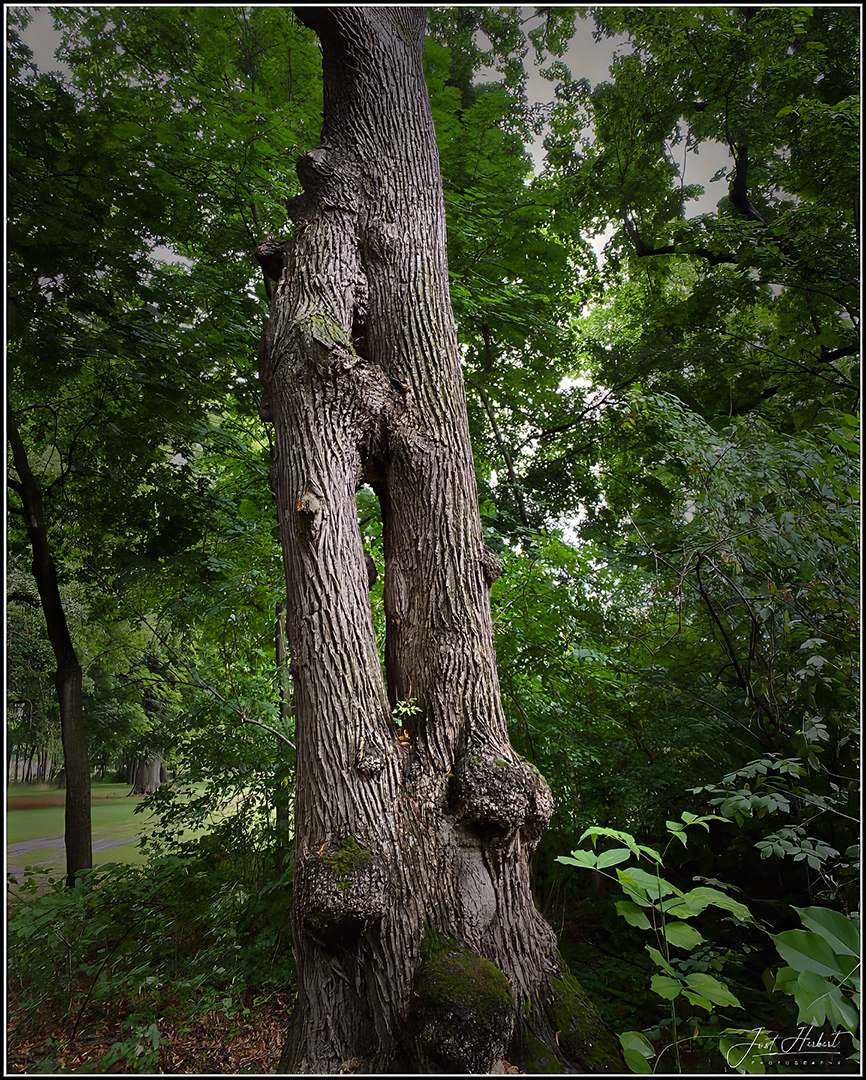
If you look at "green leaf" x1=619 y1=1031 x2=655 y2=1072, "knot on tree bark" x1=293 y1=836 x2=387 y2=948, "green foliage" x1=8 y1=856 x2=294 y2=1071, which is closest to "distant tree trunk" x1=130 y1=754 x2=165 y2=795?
"green foliage" x1=8 y1=856 x2=294 y2=1071

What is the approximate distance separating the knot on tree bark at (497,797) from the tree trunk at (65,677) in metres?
4.69

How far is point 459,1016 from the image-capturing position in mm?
1390

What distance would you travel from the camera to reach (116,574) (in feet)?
17.8

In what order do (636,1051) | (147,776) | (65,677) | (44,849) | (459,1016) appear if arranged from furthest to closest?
(147,776), (44,849), (65,677), (459,1016), (636,1051)

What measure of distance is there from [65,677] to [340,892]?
4703mm

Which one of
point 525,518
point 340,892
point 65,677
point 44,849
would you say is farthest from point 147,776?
point 340,892

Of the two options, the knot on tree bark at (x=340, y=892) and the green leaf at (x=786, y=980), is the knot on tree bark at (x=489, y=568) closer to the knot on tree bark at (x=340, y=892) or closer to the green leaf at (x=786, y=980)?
the knot on tree bark at (x=340, y=892)

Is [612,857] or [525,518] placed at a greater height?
[525,518]

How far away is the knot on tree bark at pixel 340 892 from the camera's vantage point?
1466 mm

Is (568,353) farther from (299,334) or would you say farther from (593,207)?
(299,334)

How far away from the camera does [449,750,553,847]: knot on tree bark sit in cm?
165

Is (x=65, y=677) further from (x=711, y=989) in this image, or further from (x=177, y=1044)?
(x=711, y=989)

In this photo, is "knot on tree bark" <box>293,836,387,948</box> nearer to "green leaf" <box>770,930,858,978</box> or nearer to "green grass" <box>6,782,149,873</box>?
"green leaf" <box>770,930,858,978</box>

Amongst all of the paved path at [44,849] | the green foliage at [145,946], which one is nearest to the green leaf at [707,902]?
the green foliage at [145,946]
